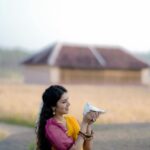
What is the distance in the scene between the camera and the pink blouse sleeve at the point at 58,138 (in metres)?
4.25

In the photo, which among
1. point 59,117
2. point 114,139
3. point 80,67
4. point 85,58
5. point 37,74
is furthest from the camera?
point 85,58

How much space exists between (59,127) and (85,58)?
128 ft

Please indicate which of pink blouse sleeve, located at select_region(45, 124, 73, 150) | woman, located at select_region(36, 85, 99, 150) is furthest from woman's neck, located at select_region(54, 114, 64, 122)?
pink blouse sleeve, located at select_region(45, 124, 73, 150)

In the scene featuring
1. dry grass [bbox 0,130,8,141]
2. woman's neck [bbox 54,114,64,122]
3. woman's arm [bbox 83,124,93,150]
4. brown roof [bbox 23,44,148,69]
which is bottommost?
dry grass [bbox 0,130,8,141]

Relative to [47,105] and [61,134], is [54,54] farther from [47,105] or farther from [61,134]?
[61,134]

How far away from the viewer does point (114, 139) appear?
37.3ft

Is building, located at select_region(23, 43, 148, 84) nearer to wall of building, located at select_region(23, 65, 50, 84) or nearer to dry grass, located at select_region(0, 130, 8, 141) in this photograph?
wall of building, located at select_region(23, 65, 50, 84)

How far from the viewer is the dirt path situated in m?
10.4

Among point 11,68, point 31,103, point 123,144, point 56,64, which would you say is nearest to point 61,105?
point 123,144

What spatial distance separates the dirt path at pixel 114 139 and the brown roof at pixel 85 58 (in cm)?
2765

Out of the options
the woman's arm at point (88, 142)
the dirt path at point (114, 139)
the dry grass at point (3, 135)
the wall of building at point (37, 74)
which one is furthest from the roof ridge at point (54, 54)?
the woman's arm at point (88, 142)

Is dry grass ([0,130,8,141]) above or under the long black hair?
under

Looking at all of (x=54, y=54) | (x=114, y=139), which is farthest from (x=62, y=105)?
(x=54, y=54)

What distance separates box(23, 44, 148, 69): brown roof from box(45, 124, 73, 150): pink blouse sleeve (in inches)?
1426
